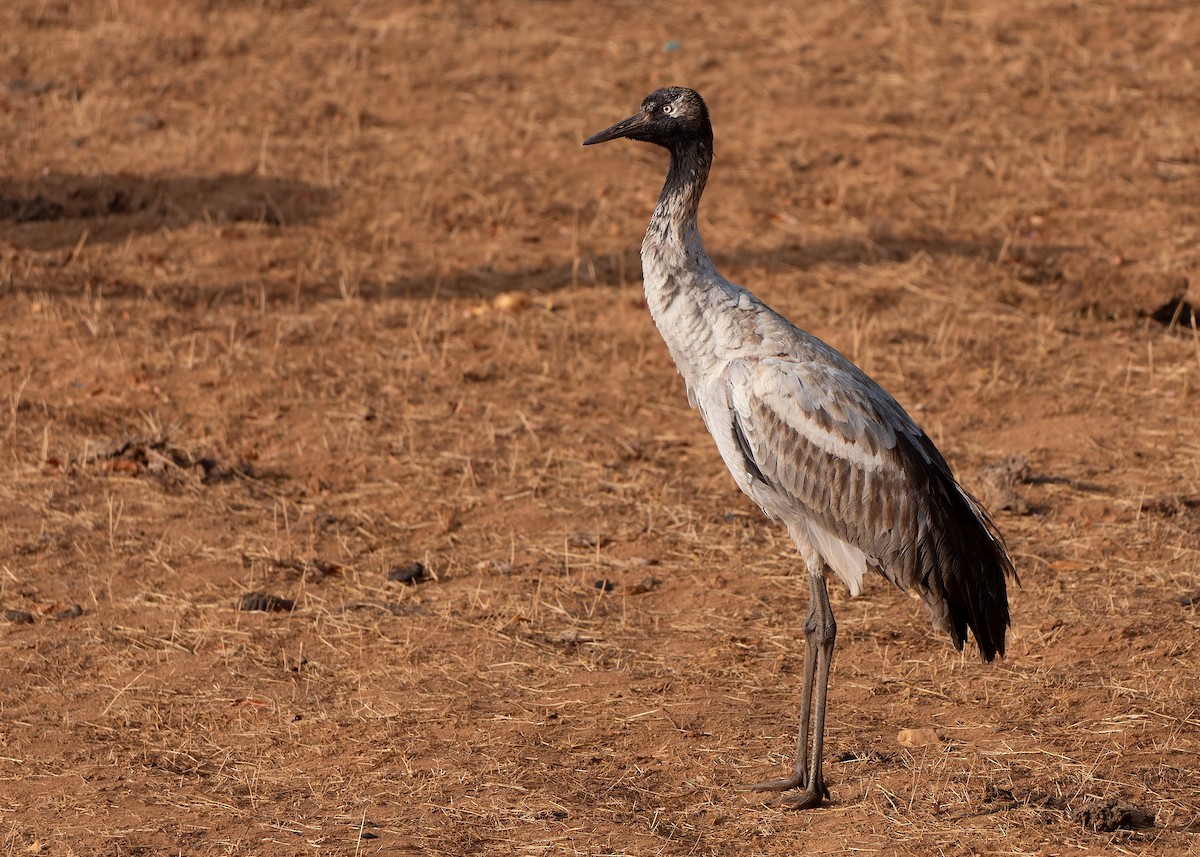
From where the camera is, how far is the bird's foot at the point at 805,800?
5.41m

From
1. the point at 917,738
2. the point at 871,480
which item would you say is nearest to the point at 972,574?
the point at 871,480

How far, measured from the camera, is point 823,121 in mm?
13164

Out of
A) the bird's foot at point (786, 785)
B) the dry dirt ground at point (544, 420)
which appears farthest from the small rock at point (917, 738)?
the bird's foot at point (786, 785)

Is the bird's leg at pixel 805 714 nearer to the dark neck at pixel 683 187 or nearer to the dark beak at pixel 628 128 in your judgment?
the dark neck at pixel 683 187

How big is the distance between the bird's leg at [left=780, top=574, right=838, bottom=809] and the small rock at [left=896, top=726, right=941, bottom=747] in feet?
1.40

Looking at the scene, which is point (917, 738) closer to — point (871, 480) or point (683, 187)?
point (871, 480)

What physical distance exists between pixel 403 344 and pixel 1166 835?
598cm

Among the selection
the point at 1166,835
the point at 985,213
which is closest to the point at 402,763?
the point at 1166,835

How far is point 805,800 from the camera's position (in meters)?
5.41

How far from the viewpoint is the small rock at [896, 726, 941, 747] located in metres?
5.81

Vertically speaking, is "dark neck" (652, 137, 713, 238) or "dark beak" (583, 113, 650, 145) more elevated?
"dark beak" (583, 113, 650, 145)

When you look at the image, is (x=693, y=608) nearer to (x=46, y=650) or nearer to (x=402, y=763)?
(x=402, y=763)

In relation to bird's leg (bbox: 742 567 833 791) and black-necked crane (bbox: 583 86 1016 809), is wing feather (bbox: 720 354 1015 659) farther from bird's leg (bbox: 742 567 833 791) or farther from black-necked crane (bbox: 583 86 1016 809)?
bird's leg (bbox: 742 567 833 791)

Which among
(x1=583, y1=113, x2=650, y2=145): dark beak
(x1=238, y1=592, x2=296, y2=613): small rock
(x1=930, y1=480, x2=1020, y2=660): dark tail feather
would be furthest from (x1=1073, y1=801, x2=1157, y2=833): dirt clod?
(x1=238, y1=592, x2=296, y2=613): small rock
